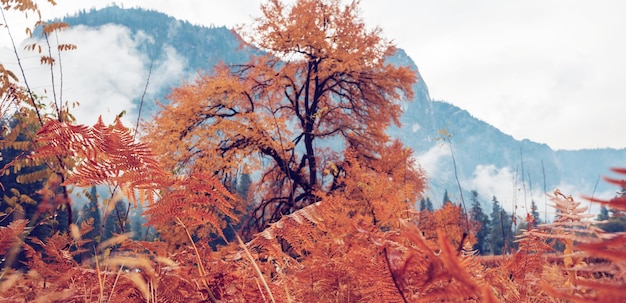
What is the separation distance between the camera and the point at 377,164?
653 inches

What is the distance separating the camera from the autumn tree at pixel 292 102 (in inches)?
577

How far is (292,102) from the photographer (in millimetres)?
17656

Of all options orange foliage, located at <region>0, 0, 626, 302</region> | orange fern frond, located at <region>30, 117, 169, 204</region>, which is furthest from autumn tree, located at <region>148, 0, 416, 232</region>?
orange fern frond, located at <region>30, 117, 169, 204</region>

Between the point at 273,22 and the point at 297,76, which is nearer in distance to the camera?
the point at 273,22

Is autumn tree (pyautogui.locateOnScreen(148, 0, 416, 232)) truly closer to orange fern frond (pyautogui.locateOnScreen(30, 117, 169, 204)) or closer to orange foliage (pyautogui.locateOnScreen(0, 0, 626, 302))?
orange foliage (pyautogui.locateOnScreen(0, 0, 626, 302))

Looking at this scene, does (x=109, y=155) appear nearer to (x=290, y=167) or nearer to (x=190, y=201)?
(x=190, y=201)

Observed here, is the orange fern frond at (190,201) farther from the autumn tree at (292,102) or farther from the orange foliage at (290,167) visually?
the autumn tree at (292,102)

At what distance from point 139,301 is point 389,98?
1685cm

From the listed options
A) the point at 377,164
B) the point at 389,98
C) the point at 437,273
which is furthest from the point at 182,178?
the point at 389,98

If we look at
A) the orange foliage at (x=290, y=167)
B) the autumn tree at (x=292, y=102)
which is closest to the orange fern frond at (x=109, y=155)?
the orange foliage at (x=290, y=167)

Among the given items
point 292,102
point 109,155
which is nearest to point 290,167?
point 292,102

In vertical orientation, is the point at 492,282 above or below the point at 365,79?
below

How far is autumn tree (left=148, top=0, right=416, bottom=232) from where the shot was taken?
14.7 metres

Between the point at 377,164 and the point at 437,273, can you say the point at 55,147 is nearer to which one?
the point at 437,273
